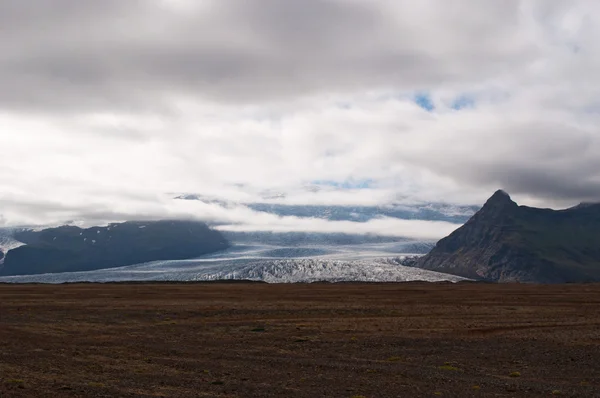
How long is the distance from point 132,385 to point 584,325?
120 feet

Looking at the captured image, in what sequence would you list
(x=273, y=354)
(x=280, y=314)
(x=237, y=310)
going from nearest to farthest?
(x=273, y=354) → (x=280, y=314) → (x=237, y=310)

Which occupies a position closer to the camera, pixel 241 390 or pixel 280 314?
pixel 241 390

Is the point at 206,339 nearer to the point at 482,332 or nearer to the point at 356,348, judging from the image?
the point at 356,348

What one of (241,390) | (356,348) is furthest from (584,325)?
(241,390)

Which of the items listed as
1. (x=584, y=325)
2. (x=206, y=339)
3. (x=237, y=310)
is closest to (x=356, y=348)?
(x=206, y=339)

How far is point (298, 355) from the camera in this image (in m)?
32.8

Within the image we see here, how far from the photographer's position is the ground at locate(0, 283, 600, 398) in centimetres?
2383

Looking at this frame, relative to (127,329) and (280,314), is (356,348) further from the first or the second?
(280,314)

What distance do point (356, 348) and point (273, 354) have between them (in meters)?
4.91

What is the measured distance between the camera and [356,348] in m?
35.3

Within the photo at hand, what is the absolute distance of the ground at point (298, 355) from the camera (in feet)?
78.2

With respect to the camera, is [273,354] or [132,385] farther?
[273,354]

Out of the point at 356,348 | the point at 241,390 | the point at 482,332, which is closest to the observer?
the point at 241,390

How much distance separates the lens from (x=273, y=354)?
33156mm
